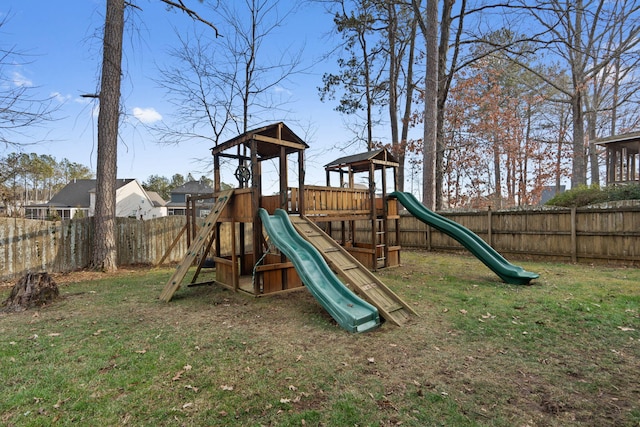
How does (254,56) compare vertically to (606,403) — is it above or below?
above

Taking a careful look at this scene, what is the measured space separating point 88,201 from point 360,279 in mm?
36363

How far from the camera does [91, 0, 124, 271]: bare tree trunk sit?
29.1ft

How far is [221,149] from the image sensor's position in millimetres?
7598

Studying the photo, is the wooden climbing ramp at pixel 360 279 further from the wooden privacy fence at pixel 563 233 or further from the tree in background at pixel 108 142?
the wooden privacy fence at pixel 563 233

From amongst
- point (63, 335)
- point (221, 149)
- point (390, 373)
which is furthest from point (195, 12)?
point (390, 373)

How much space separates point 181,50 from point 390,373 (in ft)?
49.0

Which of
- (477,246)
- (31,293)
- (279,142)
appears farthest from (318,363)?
(477,246)

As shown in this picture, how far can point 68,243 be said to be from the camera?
8.86m

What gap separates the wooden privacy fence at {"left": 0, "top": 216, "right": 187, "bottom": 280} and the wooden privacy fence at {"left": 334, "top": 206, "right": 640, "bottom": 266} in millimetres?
10799

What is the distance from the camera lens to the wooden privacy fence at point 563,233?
8.88 metres

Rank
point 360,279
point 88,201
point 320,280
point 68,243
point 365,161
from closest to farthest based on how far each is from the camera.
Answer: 1. point 320,280
2. point 360,279
3. point 68,243
4. point 365,161
5. point 88,201

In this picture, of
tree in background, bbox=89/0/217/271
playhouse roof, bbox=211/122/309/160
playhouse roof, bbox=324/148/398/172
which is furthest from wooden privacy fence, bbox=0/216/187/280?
playhouse roof, bbox=324/148/398/172

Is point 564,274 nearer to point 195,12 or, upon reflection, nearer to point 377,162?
point 377,162

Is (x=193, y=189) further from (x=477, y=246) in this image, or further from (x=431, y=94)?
(x=477, y=246)
